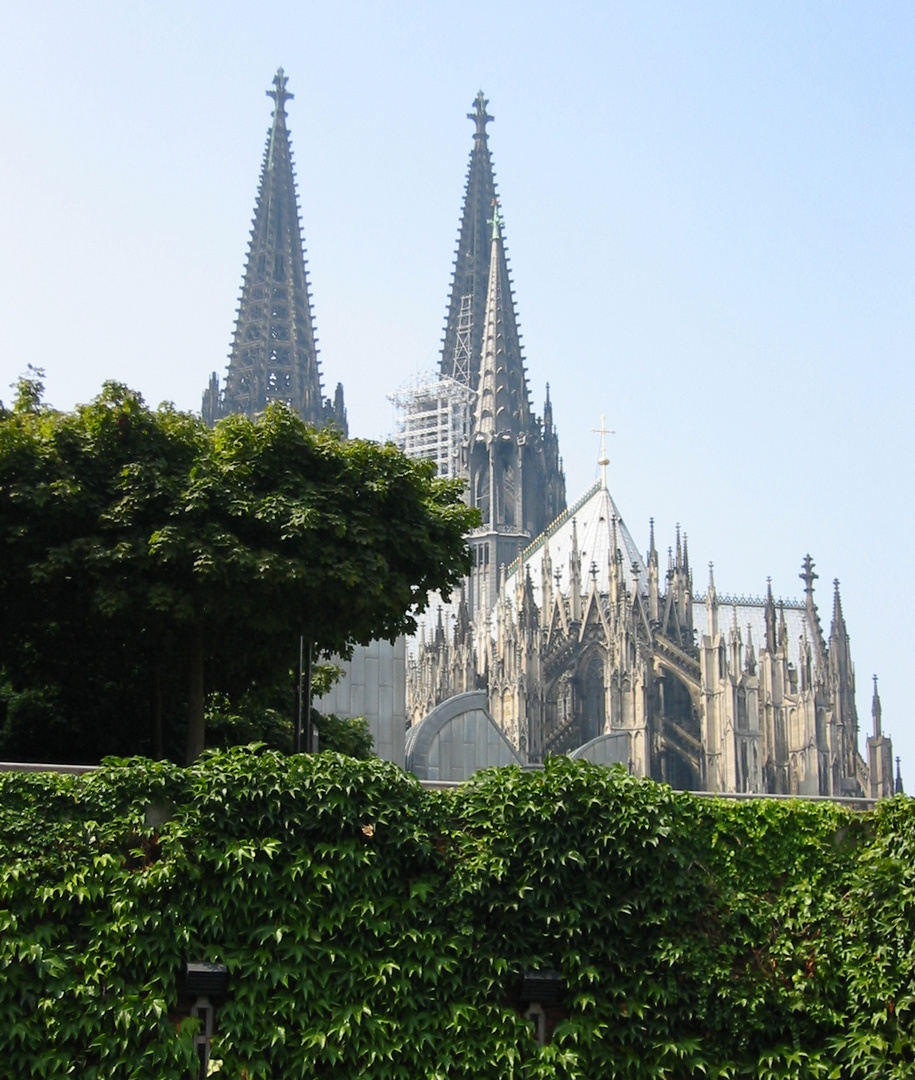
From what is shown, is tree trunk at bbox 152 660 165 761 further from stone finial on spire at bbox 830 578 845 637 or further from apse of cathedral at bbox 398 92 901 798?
stone finial on spire at bbox 830 578 845 637

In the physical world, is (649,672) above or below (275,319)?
below

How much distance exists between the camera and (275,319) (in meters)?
116

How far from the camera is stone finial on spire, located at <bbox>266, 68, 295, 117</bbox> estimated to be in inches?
4833

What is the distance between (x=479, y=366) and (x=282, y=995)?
9396 centimetres

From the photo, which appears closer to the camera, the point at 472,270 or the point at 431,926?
the point at 431,926

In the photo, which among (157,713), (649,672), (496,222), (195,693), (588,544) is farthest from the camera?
(496,222)

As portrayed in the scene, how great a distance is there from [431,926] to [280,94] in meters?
110

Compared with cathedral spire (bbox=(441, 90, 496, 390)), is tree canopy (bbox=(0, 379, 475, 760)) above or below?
below

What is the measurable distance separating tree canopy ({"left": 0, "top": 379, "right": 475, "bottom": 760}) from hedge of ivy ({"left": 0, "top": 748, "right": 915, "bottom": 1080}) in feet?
13.3

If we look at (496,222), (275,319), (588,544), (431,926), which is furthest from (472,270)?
(431,926)

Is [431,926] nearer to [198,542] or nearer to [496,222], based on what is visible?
[198,542]

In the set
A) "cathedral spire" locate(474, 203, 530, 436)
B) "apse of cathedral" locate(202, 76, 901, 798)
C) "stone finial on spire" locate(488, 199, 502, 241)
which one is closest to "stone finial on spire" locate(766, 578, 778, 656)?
"apse of cathedral" locate(202, 76, 901, 798)

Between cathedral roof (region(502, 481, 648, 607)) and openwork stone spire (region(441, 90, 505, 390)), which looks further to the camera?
openwork stone spire (region(441, 90, 505, 390))

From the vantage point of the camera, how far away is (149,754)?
27.8m
